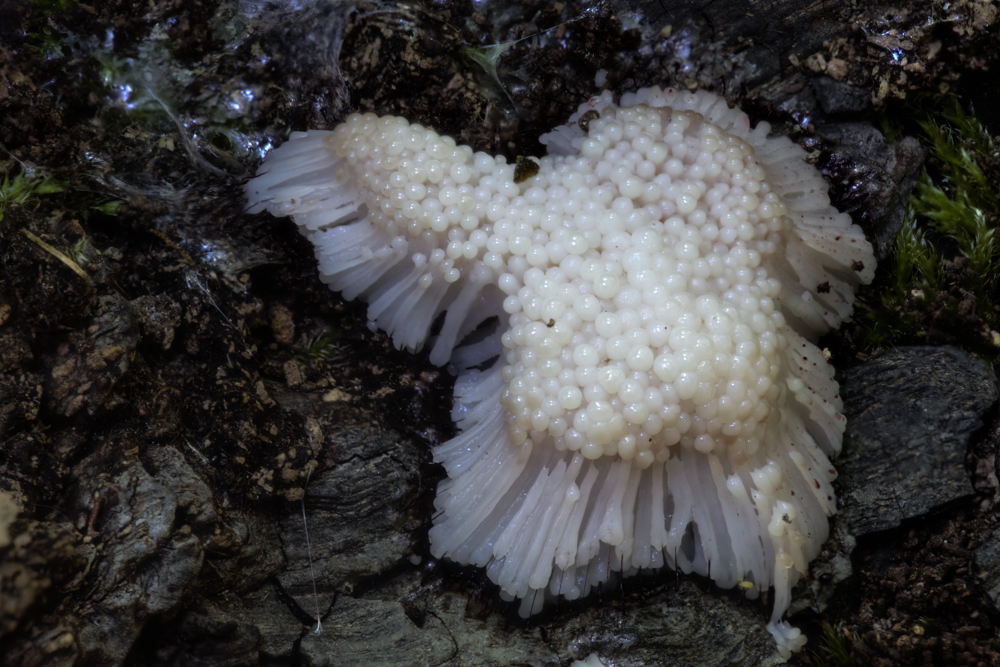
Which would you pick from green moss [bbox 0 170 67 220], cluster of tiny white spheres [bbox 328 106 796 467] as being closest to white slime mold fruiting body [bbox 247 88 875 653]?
cluster of tiny white spheres [bbox 328 106 796 467]

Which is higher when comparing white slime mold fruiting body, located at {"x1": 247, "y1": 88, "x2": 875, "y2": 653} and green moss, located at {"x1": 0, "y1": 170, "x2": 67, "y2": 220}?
green moss, located at {"x1": 0, "y1": 170, "x2": 67, "y2": 220}

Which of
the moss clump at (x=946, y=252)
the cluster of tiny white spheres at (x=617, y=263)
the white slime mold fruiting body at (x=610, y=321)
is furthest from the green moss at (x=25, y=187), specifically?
the moss clump at (x=946, y=252)

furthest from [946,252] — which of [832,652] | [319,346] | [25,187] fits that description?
[25,187]

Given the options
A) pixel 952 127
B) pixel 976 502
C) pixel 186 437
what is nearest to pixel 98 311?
pixel 186 437

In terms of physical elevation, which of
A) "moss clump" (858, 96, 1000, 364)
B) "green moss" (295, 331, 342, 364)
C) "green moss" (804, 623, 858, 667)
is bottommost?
"green moss" (804, 623, 858, 667)

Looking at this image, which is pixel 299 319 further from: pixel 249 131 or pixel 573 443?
pixel 573 443

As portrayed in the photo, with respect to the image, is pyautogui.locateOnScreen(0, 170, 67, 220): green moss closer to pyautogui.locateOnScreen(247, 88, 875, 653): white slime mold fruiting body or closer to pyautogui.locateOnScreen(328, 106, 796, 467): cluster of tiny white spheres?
pyautogui.locateOnScreen(247, 88, 875, 653): white slime mold fruiting body

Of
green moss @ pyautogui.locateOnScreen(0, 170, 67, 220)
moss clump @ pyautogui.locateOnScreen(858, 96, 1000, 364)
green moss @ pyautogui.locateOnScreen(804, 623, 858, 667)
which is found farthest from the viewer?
moss clump @ pyautogui.locateOnScreen(858, 96, 1000, 364)
